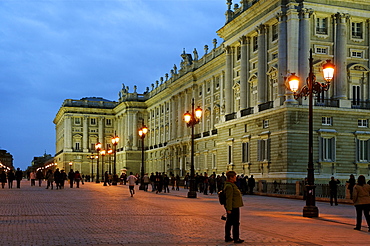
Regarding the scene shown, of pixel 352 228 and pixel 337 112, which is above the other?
pixel 337 112

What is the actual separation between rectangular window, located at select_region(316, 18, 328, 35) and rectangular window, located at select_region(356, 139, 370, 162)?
30.4 ft

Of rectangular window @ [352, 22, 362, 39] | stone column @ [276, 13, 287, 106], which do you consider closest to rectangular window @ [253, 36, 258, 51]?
stone column @ [276, 13, 287, 106]

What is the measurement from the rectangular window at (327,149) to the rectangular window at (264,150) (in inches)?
177

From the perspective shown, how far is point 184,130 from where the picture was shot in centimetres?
8912

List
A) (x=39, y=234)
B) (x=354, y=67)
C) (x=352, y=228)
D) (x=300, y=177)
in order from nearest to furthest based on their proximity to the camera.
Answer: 1. (x=39, y=234)
2. (x=352, y=228)
3. (x=300, y=177)
4. (x=354, y=67)

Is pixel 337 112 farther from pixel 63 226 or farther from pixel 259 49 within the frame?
pixel 63 226

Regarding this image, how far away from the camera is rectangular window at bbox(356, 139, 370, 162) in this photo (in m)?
47.9

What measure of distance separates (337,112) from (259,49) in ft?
31.1

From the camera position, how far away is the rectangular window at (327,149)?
46.9 meters

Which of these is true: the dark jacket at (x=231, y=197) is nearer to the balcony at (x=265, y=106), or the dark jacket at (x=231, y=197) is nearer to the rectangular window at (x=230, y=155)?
the balcony at (x=265, y=106)

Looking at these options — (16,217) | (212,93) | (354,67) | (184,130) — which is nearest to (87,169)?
(184,130)

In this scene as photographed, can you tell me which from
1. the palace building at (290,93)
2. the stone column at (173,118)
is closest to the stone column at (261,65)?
the palace building at (290,93)

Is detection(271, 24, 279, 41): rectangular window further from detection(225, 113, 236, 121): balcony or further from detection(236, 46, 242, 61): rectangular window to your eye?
detection(225, 113, 236, 121): balcony

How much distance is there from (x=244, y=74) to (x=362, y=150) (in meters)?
13.6
